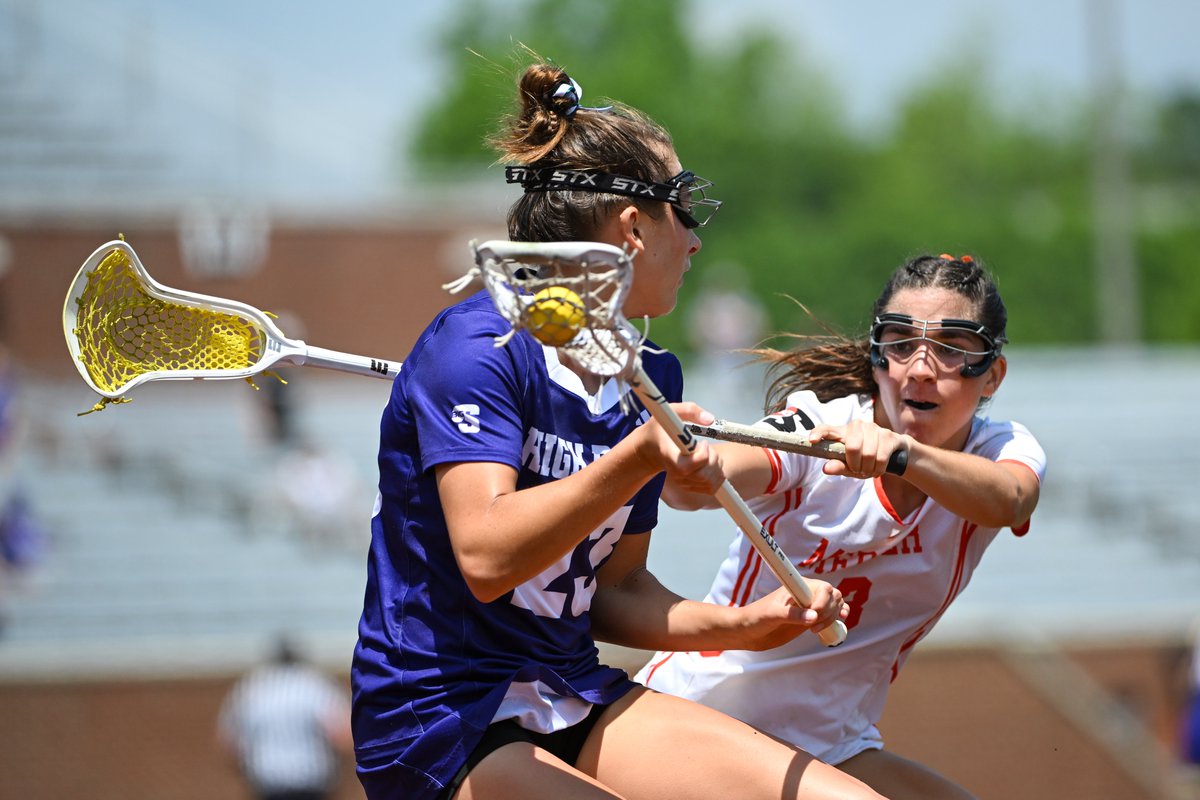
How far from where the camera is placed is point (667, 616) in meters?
3.21

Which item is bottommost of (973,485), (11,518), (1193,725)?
(11,518)

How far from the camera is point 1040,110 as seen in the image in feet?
161

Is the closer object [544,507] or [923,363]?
[544,507]

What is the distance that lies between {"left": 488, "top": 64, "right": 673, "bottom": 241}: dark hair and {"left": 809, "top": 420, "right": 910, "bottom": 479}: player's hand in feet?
1.89

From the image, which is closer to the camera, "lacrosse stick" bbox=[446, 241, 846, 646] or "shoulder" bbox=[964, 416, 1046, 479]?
"lacrosse stick" bbox=[446, 241, 846, 646]

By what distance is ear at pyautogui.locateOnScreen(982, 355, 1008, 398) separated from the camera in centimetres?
351

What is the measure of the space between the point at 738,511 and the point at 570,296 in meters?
0.59

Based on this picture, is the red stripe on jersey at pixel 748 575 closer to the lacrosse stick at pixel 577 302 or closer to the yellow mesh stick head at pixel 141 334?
the lacrosse stick at pixel 577 302

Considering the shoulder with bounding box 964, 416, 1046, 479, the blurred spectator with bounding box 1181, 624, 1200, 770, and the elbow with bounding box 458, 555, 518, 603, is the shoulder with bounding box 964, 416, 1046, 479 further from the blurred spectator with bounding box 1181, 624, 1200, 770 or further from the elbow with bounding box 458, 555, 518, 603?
the blurred spectator with bounding box 1181, 624, 1200, 770

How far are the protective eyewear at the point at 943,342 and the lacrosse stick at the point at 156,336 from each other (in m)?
1.17

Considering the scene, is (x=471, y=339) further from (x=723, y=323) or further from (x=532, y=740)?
(x=723, y=323)

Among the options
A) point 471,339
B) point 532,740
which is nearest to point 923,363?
point 471,339

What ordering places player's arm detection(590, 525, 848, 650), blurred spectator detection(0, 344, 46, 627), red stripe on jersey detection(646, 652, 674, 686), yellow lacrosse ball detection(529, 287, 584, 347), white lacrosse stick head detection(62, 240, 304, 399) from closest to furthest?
1. yellow lacrosse ball detection(529, 287, 584, 347)
2. player's arm detection(590, 525, 848, 650)
3. white lacrosse stick head detection(62, 240, 304, 399)
4. red stripe on jersey detection(646, 652, 674, 686)
5. blurred spectator detection(0, 344, 46, 627)

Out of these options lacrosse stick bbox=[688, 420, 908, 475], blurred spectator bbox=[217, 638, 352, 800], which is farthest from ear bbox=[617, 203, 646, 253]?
blurred spectator bbox=[217, 638, 352, 800]
